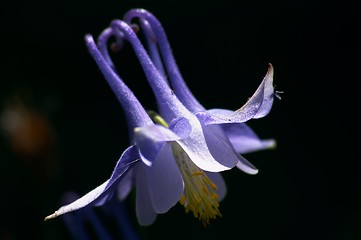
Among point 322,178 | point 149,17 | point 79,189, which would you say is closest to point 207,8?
point 322,178

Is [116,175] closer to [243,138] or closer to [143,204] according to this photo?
[143,204]

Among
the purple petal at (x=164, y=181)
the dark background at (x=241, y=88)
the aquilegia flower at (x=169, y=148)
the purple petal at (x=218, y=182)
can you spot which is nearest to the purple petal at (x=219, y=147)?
the aquilegia flower at (x=169, y=148)

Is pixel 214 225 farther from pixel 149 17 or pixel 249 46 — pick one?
pixel 149 17

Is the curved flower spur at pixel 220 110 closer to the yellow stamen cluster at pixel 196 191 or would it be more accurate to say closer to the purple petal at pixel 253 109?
the purple petal at pixel 253 109

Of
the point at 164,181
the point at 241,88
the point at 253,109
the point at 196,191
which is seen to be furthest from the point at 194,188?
the point at 241,88

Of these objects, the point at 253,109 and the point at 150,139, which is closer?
the point at 150,139

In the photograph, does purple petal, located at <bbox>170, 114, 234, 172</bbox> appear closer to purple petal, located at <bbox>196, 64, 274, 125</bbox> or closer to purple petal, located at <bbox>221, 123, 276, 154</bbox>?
purple petal, located at <bbox>196, 64, 274, 125</bbox>
